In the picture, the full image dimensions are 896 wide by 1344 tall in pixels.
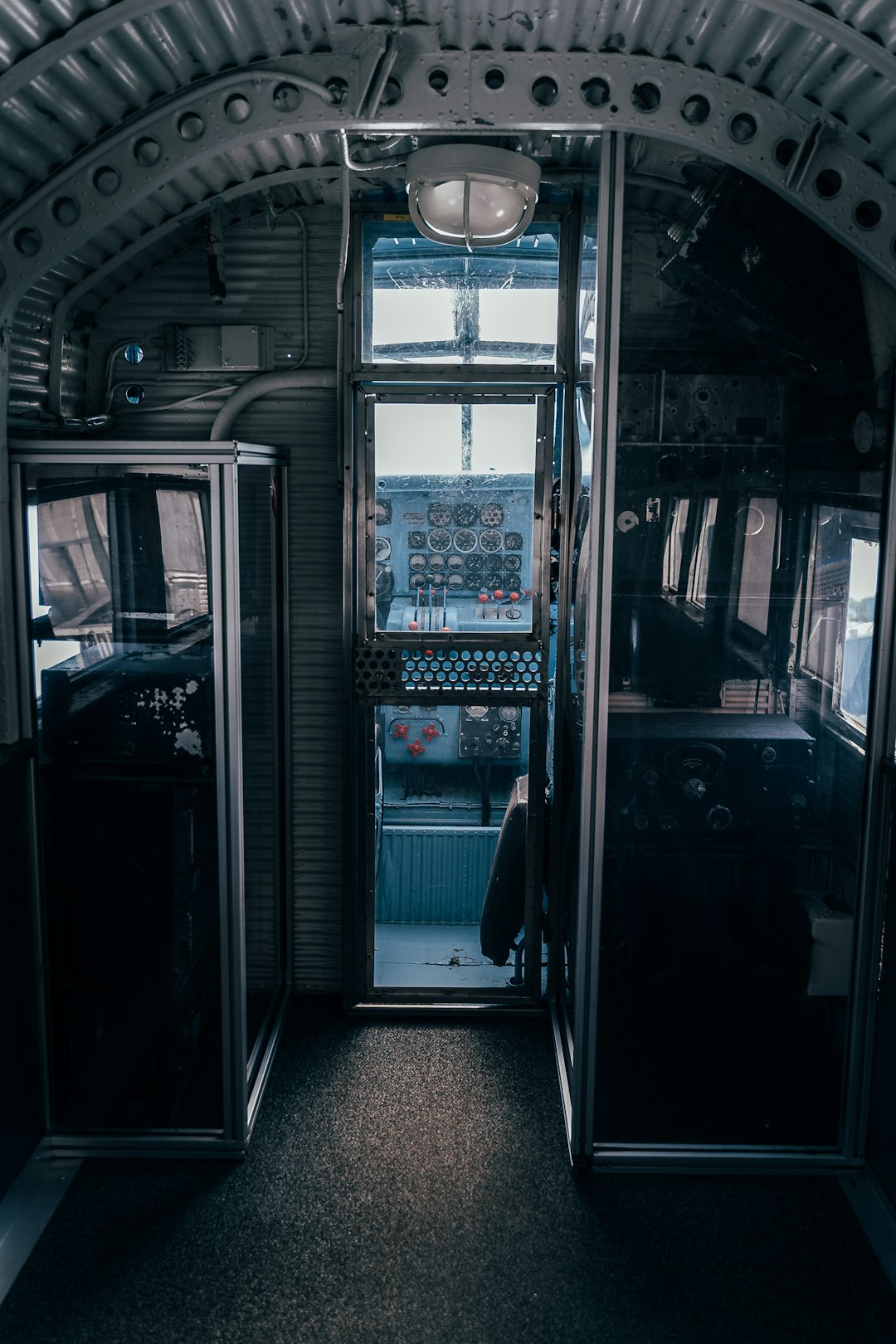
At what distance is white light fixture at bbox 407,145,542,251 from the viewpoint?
135 inches

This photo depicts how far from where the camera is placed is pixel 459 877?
5117 mm

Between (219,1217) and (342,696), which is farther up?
(342,696)

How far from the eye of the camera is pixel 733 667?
12.1 ft

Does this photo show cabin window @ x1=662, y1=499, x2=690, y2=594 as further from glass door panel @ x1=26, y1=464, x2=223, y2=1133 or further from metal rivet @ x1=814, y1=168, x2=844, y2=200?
glass door panel @ x1=26, y1=464, x2=223, y2=1133

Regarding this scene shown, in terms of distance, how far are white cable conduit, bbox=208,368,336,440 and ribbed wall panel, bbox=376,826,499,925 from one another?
2.08 m

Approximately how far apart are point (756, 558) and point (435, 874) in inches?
92.9

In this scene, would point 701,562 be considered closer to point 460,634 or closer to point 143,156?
point 460,634

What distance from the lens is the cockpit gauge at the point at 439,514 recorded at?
15.0 feet

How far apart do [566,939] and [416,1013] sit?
804mm

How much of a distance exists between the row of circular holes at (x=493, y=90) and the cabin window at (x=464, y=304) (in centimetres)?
135

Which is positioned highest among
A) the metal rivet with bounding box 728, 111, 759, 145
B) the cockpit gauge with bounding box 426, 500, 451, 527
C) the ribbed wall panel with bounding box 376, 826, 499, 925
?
the metal rivet with bounding box 728, 111, 759, 145

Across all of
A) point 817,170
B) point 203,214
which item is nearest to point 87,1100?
point 203,214

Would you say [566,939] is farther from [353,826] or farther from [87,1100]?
[87,1100]

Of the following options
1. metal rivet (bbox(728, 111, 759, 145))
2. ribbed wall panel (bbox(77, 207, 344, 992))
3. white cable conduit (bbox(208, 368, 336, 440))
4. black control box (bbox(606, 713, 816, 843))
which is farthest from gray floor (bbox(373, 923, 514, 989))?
metal rivet (bbox(728, 111, 759, 145))
